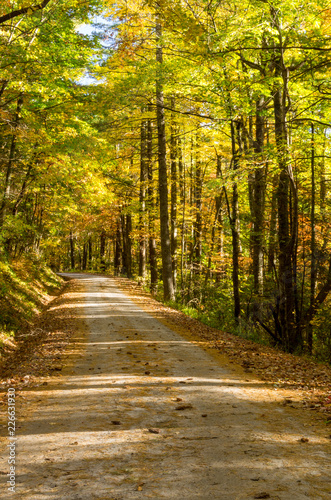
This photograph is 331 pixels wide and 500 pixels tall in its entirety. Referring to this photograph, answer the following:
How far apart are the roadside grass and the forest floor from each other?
181 cm

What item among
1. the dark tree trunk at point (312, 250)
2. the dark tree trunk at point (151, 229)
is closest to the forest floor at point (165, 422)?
the dark tree trunk at point (312, 250)

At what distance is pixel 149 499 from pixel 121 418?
69.2 inches

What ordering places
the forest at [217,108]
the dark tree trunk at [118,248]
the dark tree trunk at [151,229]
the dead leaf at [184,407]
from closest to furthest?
the dead leaf at [184,407], the forest at [217,108], the dark tree trunk at [151,229], the dark tree trunk at [118,248]

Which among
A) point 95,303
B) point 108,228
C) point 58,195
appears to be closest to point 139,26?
point 58,195

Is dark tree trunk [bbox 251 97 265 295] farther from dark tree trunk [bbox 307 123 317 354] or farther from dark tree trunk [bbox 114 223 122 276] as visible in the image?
dark tree trunk [bbox 114 223 122 276]

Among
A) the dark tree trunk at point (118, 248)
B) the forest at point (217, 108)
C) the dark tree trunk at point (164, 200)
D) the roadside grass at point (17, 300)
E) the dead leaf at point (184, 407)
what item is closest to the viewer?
the dead leaf at point (184, 407)

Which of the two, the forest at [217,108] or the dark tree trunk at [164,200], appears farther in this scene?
the dark tree trunk at [164,200]

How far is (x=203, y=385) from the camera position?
5812 mm

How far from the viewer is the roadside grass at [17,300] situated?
10.4m

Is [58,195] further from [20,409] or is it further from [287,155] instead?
[20,409]

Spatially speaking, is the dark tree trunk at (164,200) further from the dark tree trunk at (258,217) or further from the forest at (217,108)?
the dark tree trunk at (258,217)

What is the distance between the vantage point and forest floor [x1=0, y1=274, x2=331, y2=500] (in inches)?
122

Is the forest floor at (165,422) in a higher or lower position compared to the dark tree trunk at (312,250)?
lower

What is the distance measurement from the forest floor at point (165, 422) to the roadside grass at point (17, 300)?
71.1 inches
